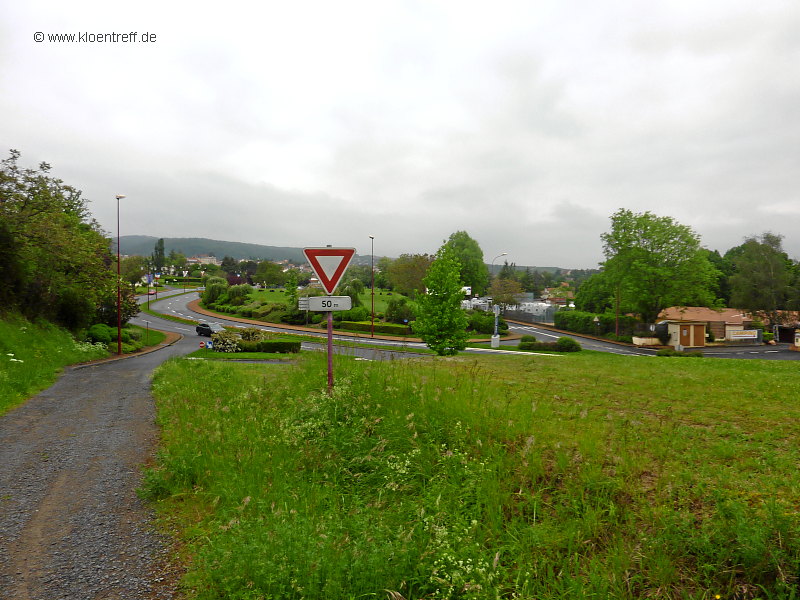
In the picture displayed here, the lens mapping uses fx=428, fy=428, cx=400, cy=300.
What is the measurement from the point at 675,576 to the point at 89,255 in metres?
30.8

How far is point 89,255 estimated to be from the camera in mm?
25562

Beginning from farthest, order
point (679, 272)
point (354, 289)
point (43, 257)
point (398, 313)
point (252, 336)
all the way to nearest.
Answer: point (354, 289) → point (398, 313) → point (679, 272) → point (252, 336) → point (43, 257)

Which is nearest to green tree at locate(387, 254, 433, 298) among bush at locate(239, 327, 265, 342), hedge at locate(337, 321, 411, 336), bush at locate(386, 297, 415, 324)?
bush at locate(386, 297, 415, 324)

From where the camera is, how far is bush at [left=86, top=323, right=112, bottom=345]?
28.3m

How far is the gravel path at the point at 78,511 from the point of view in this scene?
3621mm

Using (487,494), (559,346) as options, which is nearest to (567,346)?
(559,346)

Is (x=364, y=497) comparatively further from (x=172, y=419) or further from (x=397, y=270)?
(x=397, y=270)

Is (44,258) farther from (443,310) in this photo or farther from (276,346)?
(443,310)

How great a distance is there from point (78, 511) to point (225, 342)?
2743cm

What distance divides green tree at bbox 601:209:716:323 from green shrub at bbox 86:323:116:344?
4755 centimetres

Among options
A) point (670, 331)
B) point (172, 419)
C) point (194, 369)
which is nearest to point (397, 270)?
point (670, 331)

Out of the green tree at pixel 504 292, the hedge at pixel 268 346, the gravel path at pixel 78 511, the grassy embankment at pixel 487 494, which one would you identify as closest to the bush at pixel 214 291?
the hedge at pixel 268 346

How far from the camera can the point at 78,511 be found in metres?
4.85

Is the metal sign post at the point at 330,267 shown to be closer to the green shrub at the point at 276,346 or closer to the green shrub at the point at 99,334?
the green shrub at the point at 276,346
